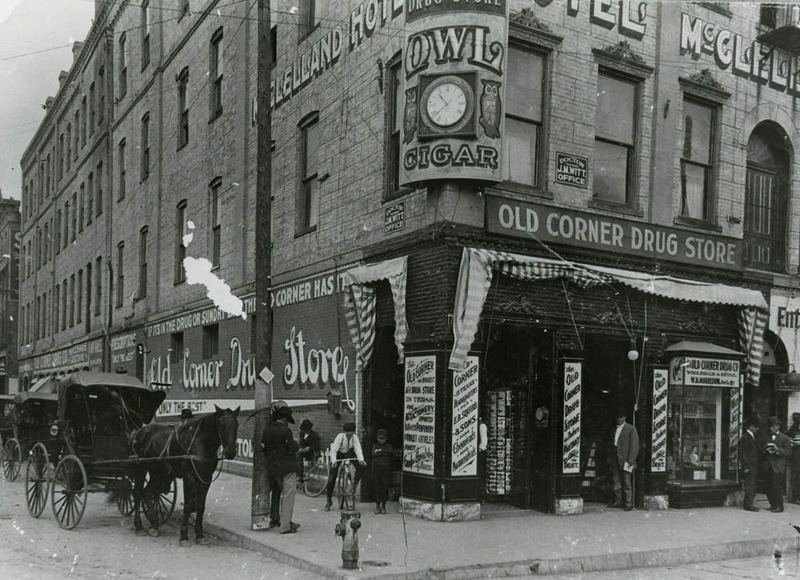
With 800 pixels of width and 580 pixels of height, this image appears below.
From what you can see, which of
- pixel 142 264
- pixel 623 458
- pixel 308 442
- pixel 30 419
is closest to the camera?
pixel 623 458

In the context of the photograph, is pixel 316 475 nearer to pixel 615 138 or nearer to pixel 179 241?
pixel 615 138

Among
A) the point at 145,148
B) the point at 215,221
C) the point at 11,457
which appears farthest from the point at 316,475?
the point at 145,148

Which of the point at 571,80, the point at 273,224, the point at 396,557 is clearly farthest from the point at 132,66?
the point at 396,557

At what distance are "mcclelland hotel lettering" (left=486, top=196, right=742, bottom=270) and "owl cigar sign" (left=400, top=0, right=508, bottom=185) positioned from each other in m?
0.98

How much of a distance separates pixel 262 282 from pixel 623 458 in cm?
702

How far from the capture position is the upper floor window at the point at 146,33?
27531 millimetres

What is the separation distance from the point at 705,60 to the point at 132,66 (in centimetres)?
2071

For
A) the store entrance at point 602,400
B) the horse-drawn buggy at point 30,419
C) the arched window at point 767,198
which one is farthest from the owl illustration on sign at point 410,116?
the horse-drawn buggy at point 30,419

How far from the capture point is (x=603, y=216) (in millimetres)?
14141

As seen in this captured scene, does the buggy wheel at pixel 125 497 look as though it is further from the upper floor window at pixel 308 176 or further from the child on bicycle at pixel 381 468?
the upper floor window at pixel 308 176

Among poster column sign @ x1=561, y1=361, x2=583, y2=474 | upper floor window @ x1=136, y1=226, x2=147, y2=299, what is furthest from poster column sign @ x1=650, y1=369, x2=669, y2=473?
upper floor window @ x1=136, y1=226, x2=147, y2=299

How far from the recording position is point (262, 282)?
1184 centimetres

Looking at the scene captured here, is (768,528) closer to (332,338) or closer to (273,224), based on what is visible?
(332,338)

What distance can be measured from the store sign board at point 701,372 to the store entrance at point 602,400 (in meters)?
0.72
